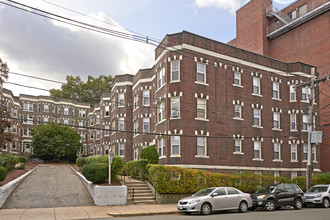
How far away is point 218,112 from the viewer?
95.5 ft

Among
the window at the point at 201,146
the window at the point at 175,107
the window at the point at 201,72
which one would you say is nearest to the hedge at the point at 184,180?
the window at the point at 201,146

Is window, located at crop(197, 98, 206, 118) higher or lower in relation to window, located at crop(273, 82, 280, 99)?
lower

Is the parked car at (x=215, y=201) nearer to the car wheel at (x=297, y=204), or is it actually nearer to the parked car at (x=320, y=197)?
the car wheel at (x=297, y=204)

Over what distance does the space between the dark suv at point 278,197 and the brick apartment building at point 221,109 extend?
714 centimetres

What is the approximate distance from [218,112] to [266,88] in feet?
23.7

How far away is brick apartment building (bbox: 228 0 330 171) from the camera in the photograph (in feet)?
134

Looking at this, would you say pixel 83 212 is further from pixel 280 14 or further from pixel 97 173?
pixel 280 14

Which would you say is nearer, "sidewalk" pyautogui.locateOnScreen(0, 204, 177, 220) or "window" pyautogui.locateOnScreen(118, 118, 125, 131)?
"sidewalk" pyautogui.locateOnScreen(0, 204, 177, 220)

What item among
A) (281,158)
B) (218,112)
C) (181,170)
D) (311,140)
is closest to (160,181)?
(181,170)


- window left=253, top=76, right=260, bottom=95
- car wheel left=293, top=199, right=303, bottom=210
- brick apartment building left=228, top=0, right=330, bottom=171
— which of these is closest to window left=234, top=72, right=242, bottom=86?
window left=253, top=76, right=260, bottom=95

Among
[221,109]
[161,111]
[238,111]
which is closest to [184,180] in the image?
[161,111]

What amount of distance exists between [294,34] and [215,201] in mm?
35060

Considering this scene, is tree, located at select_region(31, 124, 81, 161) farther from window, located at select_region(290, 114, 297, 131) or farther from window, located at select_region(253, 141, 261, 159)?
window, located at select_region(290, 114, 297, 131)

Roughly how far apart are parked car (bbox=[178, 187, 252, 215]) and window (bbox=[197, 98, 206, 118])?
32.7 ft
